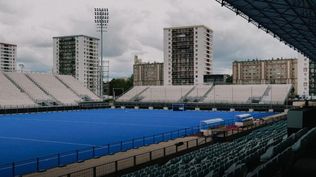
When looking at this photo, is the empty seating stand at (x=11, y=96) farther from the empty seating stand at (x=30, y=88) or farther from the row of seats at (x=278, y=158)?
the row of seats at (x=278, y=158)

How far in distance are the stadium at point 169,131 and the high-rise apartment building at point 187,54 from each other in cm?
5171

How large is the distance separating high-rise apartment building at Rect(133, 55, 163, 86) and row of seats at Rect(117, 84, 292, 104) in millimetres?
87435

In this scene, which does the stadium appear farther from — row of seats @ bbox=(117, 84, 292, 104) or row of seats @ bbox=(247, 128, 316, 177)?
row of seats @ bbox=(117, 84, 292, 104)

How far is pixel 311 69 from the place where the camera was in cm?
13562

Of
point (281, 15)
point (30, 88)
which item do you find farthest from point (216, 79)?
point (281, 15)

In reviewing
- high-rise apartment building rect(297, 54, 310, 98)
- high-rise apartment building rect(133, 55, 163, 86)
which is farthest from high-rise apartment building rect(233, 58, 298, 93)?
high-rise apartment building rect(133, 55, 163, 86)

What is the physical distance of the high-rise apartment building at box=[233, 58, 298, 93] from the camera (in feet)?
536

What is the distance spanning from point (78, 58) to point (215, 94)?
11287 cm

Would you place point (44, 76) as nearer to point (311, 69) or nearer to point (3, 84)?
point (3, 84)

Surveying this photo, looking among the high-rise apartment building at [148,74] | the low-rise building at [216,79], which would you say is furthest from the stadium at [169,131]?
the high-rise apartment building at [148,74]

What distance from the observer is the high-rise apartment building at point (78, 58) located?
175750mm

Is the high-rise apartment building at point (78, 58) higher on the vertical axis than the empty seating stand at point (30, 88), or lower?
higher

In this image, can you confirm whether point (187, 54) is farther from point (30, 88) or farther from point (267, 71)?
point (30, 88)

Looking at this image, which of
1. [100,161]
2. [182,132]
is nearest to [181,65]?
[182,132]
